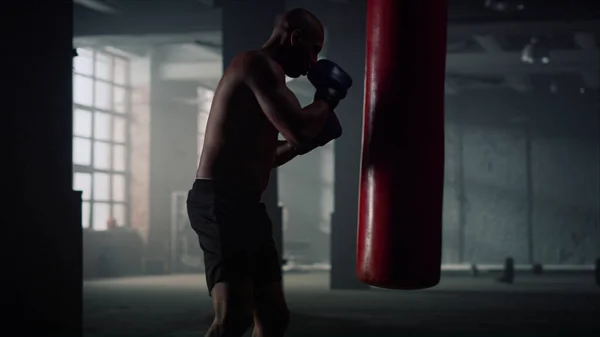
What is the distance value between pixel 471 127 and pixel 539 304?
9633mm

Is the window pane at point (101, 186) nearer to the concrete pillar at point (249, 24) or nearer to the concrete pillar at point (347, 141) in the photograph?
the concrete pillar at point (347, 141)

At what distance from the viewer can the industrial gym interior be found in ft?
A: 19.1

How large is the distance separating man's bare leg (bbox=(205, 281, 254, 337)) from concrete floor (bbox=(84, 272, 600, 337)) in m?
3.53

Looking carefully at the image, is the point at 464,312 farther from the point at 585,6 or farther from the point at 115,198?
the point at 115,198

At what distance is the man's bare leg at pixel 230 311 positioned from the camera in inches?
115

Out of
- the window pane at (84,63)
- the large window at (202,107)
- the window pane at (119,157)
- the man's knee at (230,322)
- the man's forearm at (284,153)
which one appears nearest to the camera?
the man's knee at (230,322)

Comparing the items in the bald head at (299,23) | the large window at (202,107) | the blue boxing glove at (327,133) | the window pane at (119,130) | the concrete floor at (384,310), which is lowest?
the concrete floor at (384,310)

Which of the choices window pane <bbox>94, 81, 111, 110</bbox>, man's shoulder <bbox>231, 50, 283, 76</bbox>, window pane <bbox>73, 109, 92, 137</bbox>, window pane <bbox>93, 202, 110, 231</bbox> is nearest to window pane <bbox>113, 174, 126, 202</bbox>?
window pane <bbox>93, 202, 110, 231</bbox>

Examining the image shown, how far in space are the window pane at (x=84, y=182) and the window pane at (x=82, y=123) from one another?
73 centimetres

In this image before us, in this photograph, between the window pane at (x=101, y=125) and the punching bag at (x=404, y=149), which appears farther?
the window pane at (x=101, y=125)

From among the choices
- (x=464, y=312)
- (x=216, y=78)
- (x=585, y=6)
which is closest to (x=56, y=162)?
(x=464, y=312)

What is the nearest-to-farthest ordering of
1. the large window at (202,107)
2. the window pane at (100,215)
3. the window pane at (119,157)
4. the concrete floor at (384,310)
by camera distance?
the concrete floor at (384,310) < the window pane at (100,215) < the window pane at (119,157) < the large window at (202,107)

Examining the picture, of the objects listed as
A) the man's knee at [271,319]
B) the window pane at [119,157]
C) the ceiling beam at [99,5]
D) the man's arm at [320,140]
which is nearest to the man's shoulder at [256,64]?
the man's arm at [320,140]

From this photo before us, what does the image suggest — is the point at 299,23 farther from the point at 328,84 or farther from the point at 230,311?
the point at 230,311
